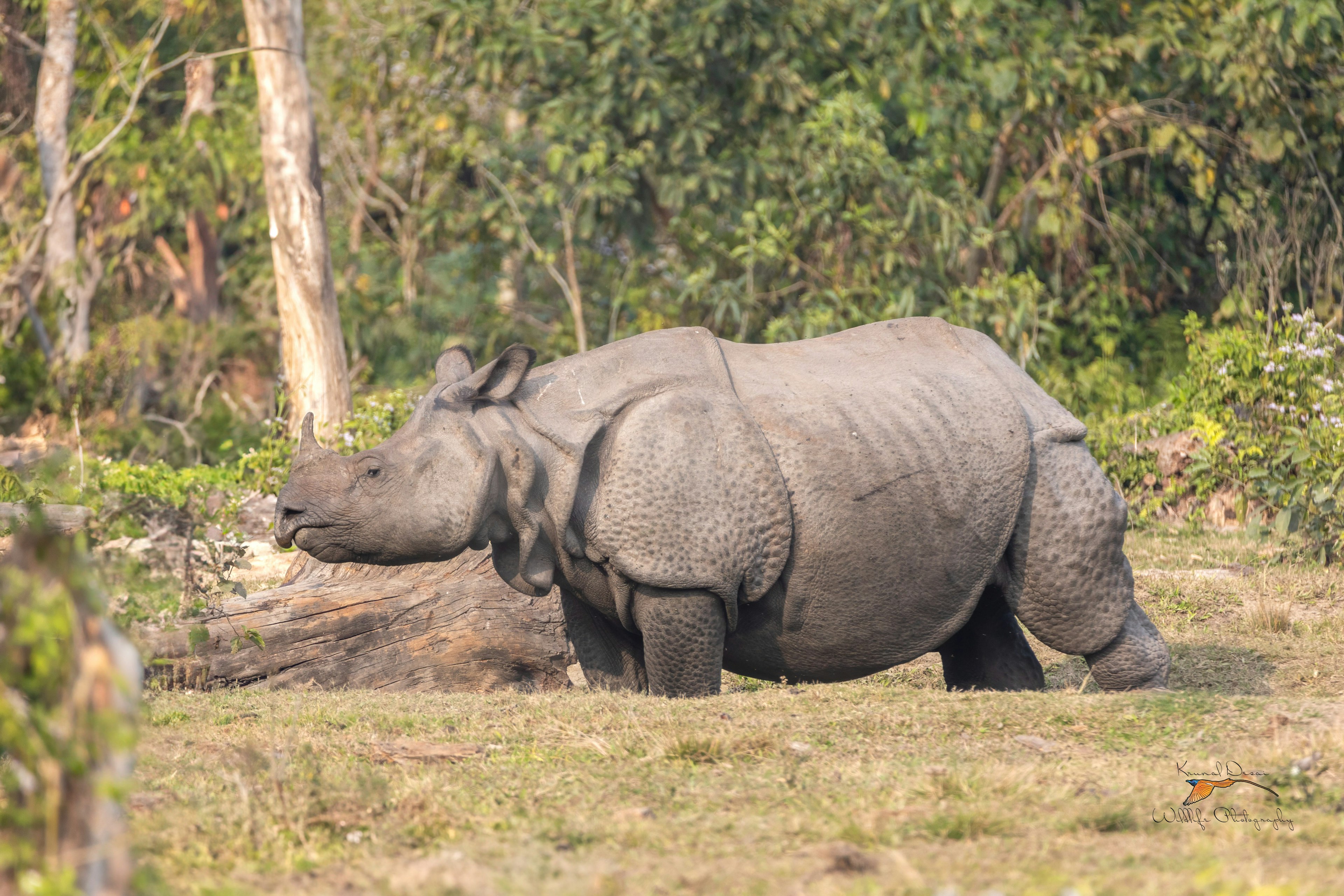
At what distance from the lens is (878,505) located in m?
5.50

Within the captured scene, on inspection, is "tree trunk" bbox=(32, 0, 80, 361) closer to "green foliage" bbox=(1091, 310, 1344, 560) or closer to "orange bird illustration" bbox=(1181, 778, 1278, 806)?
"green foliage" bbox=(1091, 310, 1344, 560)

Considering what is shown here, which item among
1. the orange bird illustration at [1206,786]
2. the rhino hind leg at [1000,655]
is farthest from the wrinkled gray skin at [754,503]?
the orange bird illustration at [1206,786]

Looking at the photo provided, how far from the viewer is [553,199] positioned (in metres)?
13.8

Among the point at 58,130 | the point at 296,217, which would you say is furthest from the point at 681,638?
the point at 58,130

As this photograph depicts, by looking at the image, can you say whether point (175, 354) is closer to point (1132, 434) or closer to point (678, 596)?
point (1132, 434)

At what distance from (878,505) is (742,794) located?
5.42 ft

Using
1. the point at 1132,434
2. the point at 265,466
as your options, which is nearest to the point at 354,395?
the point at 265,466

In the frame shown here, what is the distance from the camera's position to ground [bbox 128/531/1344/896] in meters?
3.38

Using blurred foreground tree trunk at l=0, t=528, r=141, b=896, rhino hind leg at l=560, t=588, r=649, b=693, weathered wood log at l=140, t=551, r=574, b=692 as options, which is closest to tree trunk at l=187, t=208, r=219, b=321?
weathered wood log at l=140, t=551, r=574, b=692

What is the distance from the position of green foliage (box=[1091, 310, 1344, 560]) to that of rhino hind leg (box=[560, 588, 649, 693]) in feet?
15.4

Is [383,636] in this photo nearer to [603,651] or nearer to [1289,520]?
[603,651]

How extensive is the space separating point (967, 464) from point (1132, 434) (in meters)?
6.21

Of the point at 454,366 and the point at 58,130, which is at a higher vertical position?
the point at 58,130

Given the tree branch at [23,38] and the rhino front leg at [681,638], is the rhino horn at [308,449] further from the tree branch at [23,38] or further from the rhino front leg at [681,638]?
the tree branch at [23,38]
